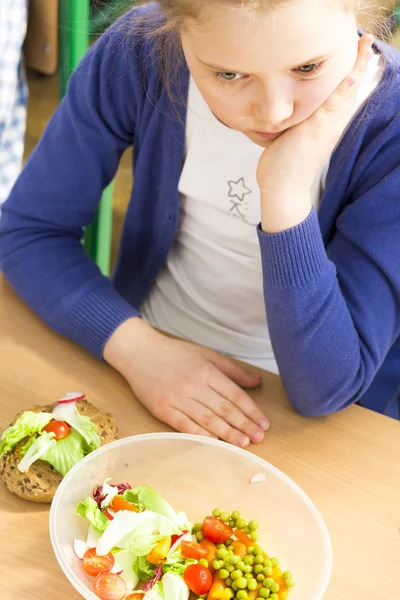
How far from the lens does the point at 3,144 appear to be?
192cm

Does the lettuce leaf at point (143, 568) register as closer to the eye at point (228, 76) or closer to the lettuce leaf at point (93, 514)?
the lettuce leaf at point (93, 514)

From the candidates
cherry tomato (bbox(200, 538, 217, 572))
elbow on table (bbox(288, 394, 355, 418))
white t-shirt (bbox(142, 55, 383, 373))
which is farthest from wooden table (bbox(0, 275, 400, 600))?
white t-shirt (bbox(142, 55, 383, 373))

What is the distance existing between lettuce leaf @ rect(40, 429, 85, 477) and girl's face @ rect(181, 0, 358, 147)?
15.5 inches

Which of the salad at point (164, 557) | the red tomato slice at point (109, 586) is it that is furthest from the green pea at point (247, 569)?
the red tomato slice at point (109, 586)

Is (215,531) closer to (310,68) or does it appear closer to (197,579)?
(197,579)

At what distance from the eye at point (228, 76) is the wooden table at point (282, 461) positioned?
380mm

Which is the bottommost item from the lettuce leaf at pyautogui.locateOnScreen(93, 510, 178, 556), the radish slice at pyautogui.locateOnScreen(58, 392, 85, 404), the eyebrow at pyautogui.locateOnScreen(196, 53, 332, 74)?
the lettuce leaf at pyautogui.locateOnScreen(93, 510, 178, 556)

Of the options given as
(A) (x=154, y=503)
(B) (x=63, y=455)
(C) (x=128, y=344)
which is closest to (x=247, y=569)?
(A) (x=154, y=503)

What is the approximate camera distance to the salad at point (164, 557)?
712 mm

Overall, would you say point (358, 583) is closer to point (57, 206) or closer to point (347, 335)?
point (347, 335)

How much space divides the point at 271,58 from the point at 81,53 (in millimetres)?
1013

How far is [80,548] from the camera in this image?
73cm

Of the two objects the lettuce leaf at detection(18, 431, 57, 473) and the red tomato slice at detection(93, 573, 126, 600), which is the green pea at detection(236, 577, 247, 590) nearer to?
the red tomato slice at detection(93, 573, 126, 600)

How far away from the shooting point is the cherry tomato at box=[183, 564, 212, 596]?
2.36 feet
